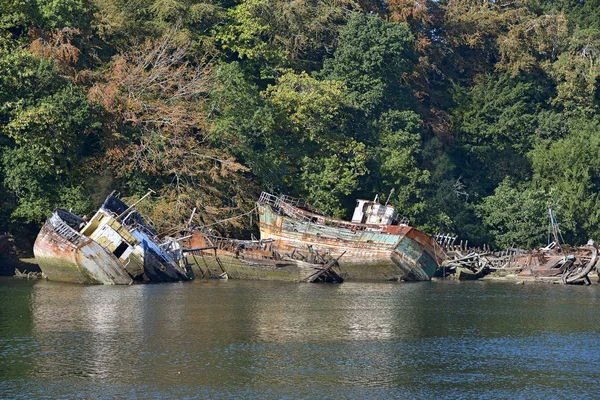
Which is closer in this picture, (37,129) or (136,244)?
(136,244)

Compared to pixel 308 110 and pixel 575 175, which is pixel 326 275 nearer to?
pixel 308 110

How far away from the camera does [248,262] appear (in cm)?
5612

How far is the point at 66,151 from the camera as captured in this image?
186 ft

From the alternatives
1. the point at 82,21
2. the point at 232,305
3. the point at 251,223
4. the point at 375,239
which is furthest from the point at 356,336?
the point at 82,21

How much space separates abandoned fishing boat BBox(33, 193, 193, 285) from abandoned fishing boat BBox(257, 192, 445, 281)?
8969 mm

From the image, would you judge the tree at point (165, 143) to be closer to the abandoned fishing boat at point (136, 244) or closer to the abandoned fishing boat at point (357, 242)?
the abandoned fishing boat at point (357, 242)

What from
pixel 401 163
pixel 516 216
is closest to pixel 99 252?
pixel 401 163

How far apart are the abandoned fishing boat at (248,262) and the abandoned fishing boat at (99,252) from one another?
12.7 feet

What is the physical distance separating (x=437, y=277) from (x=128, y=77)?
2304 cm

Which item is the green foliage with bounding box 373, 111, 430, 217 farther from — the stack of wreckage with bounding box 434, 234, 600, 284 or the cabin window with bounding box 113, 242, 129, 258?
the cabin window with bounding box 113, 242, 129, 258

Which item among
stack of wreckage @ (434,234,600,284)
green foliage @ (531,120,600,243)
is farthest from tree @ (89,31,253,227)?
green foliage @ (531,120,600,243)

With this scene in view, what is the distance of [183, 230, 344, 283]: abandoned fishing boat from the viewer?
55500 millimetres

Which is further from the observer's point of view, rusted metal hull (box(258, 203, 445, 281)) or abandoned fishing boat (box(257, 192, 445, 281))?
abandoned fishing boat (box(257, 192, 445, 281))

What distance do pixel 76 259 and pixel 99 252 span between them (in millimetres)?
1161
